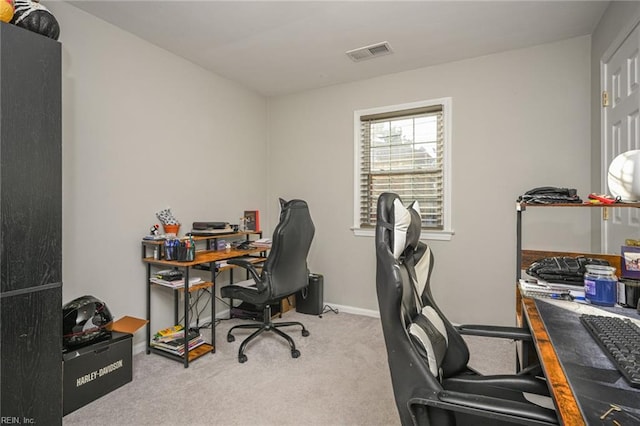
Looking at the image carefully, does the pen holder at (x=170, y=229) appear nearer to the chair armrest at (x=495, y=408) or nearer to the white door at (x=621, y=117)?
the chair armrest at (x=495, y=408)

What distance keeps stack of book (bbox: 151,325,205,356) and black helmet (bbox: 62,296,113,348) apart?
481 mm

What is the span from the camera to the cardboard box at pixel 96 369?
73.2 inches

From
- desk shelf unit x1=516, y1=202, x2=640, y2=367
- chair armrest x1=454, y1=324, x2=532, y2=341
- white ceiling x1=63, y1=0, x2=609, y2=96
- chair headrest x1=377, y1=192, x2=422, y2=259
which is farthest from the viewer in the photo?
white ceiling x1=63, y1=0, x2=609, y2=96

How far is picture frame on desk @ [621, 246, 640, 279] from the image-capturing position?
145 centimetres

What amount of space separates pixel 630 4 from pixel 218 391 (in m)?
3.35

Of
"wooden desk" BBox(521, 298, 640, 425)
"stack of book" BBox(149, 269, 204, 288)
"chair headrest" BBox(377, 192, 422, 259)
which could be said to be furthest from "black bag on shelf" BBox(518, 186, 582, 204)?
"stack of book" BBox(149, 269, 204, 288)

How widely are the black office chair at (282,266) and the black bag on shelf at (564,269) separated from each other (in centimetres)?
157

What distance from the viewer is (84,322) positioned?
200 centimetres

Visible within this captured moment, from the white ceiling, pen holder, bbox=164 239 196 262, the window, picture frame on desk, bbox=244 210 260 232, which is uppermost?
the white ceiling

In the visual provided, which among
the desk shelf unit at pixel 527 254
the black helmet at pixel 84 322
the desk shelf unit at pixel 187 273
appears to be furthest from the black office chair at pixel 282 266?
the desk shelf unit at pixel 527 254

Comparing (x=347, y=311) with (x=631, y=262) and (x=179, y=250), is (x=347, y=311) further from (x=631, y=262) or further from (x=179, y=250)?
(x=631, y=262)


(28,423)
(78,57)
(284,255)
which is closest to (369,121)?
(284,255)

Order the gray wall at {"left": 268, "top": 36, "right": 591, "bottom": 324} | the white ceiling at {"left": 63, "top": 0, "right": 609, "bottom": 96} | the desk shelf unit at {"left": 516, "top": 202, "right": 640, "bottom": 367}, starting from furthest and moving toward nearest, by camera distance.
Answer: the gray wall at {"left": 268, "top": 36, "right": 591, "bottom": 324} → the white ceiling at {"left": 63, "top": 0, "right": 609, "bottom": 96} → the desk shelf unit at {"left": 516, "top": 202, "right": 640, "bottom": 367}

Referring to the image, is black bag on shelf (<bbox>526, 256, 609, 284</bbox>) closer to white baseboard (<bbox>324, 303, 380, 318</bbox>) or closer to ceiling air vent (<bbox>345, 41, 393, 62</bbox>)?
white baseboard (<bbox>324, 303, 380, 318</bbox>)
